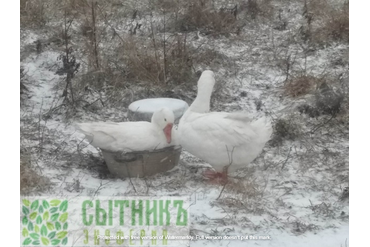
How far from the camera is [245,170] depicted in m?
4.62

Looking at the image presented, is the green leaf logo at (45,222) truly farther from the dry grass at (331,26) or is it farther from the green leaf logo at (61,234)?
the dry grass at (331,26)

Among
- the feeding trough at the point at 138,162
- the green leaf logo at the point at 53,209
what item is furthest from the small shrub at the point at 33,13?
the green leaf logo at the point at 53,209

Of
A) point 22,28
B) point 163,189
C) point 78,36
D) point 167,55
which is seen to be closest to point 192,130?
point 163,189

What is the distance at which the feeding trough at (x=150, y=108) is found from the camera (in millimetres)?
4855

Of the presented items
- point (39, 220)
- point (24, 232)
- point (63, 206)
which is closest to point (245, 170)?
point (63, 206)

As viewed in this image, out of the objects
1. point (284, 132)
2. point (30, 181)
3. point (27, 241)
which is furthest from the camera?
point (284, 132)

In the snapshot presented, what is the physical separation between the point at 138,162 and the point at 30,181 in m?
0.77

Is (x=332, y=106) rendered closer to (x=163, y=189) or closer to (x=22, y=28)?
(x=163, y=189)

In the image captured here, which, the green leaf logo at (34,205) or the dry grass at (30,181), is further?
the dry grass at (30,181)

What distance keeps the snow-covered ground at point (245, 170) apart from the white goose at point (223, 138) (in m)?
0.17

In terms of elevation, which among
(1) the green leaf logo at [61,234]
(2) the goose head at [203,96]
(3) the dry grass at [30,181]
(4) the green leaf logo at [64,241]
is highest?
(2) the goose head at [203,96]

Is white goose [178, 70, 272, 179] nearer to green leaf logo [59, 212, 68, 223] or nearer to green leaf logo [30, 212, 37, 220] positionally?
green leaf logo [59, 212, 68, 223]

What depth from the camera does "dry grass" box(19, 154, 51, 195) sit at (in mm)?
4062

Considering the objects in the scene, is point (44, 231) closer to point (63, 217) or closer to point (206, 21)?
point (63, 217)
